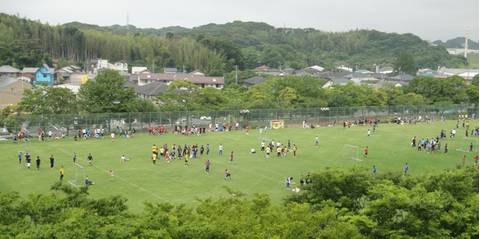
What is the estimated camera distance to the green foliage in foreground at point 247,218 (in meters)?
13.2

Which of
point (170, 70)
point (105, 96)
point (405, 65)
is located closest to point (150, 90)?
point (105, 96)

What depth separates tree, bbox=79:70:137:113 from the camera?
46469mm

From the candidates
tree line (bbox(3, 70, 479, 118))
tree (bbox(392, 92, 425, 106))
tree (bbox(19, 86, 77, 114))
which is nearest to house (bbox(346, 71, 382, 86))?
tree line (bbox(3, 70, 479, 118))

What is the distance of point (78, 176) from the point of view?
27.9 metres

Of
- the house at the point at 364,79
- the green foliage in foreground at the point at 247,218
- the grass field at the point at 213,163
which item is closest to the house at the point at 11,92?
the grass field at the point at 213,163

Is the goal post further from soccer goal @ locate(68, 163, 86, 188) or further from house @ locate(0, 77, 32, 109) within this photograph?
house @ locate(0, 77, 32, 109)

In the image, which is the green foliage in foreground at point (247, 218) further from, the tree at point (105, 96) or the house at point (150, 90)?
the house at point (150, 90)

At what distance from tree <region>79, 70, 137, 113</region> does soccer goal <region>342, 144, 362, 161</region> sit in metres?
18.8

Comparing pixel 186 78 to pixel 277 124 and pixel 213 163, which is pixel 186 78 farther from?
pixel 213 163

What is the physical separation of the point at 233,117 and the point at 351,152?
15754mm

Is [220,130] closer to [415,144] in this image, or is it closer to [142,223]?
[415,144]

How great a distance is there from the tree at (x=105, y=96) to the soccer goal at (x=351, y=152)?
18.8 m

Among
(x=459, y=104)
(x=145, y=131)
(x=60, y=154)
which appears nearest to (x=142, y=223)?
(x=60, y=154)

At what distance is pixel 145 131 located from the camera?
45.8 metres
